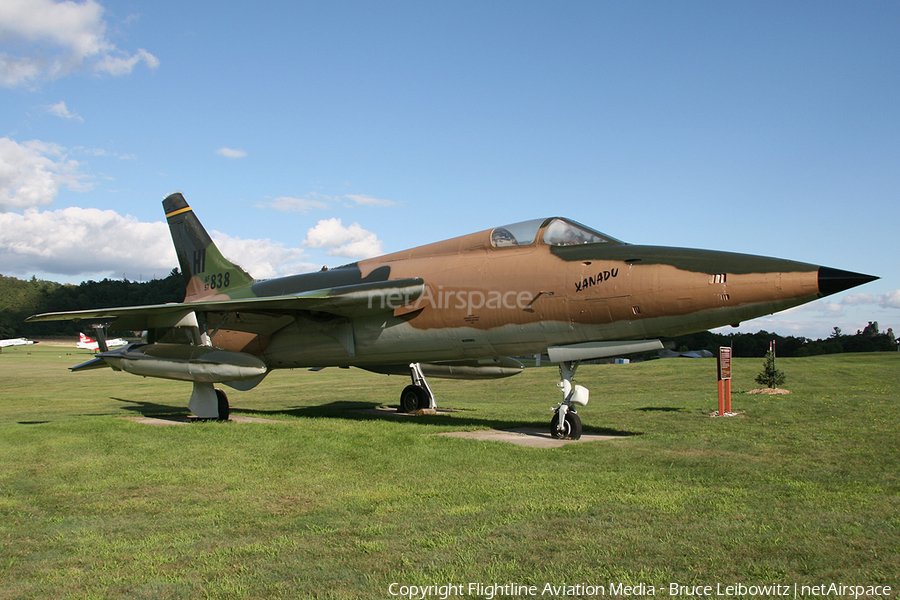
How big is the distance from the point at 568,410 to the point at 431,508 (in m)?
4.95

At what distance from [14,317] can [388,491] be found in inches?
5208

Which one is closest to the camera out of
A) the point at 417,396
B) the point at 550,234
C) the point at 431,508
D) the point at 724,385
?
the point at 431,508

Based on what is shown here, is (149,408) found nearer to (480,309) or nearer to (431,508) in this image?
(480,309)

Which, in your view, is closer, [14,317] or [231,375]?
[231,375]

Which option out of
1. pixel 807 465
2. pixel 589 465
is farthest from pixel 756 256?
pixel 589 465

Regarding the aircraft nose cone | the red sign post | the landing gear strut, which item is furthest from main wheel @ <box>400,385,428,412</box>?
the aircraft nose cone

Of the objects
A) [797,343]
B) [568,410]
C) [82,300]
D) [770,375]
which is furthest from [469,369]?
[82,300]

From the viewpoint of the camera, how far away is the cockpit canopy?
10289 millimetres

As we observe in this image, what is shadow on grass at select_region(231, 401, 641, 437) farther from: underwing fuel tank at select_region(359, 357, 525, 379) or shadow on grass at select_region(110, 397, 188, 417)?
shadow on grass at select_region(110, 397, 188, 417)

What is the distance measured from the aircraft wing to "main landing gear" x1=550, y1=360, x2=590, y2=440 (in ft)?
9.71

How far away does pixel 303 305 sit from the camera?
39.0 ft

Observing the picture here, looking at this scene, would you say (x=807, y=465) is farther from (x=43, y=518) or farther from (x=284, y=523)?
(x=43, y=518)

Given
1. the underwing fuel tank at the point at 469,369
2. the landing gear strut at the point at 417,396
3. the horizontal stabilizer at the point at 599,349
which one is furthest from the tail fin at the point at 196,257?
the horizontal stabilizer at the point at 599,349

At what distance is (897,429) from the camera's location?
10.0 m
